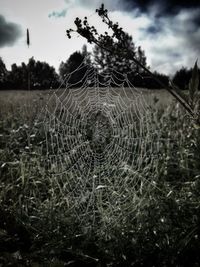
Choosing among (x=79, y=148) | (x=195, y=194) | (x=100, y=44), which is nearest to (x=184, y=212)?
(x=195, y=194)

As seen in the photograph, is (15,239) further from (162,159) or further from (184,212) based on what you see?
(162,159)

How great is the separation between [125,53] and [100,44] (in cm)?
8

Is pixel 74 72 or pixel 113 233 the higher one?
pixel 74 72

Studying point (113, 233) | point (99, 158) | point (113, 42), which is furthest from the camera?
point (99, 158)

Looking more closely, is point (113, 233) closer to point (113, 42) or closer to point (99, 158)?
point (99, 158)

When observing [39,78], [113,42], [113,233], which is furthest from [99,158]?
[113,42]

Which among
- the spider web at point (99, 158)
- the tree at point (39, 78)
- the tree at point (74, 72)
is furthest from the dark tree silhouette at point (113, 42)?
the spider web at point (99, 158)

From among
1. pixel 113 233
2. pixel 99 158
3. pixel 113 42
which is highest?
pixel 113 42

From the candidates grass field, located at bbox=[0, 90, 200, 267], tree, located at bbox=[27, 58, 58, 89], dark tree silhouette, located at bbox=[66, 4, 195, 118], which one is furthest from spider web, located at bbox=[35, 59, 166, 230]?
dark tree silhouette, located at bbox=[66, 4, 195, 118]

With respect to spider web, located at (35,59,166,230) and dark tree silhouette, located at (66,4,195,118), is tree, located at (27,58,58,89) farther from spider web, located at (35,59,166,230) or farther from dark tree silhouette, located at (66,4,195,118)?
dark tree silhouette, located at (66,4,195,118)

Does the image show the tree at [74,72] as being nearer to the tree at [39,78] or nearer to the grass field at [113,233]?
the tree at [39,78]

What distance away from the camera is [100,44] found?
2.71ft

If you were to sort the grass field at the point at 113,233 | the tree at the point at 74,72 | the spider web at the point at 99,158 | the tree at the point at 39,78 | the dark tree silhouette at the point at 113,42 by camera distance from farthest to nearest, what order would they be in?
the spider web at the point at 99,158 → the tree at the point at 39,78 → the grass field at the point at 113,233 → the tree at the point at 74,72 → the dark tree silhouette at the point at 113,42

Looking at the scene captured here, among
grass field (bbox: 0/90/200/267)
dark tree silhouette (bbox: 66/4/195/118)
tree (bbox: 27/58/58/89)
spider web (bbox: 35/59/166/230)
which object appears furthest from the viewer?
spider web (bbox: 35/59/166/230)
